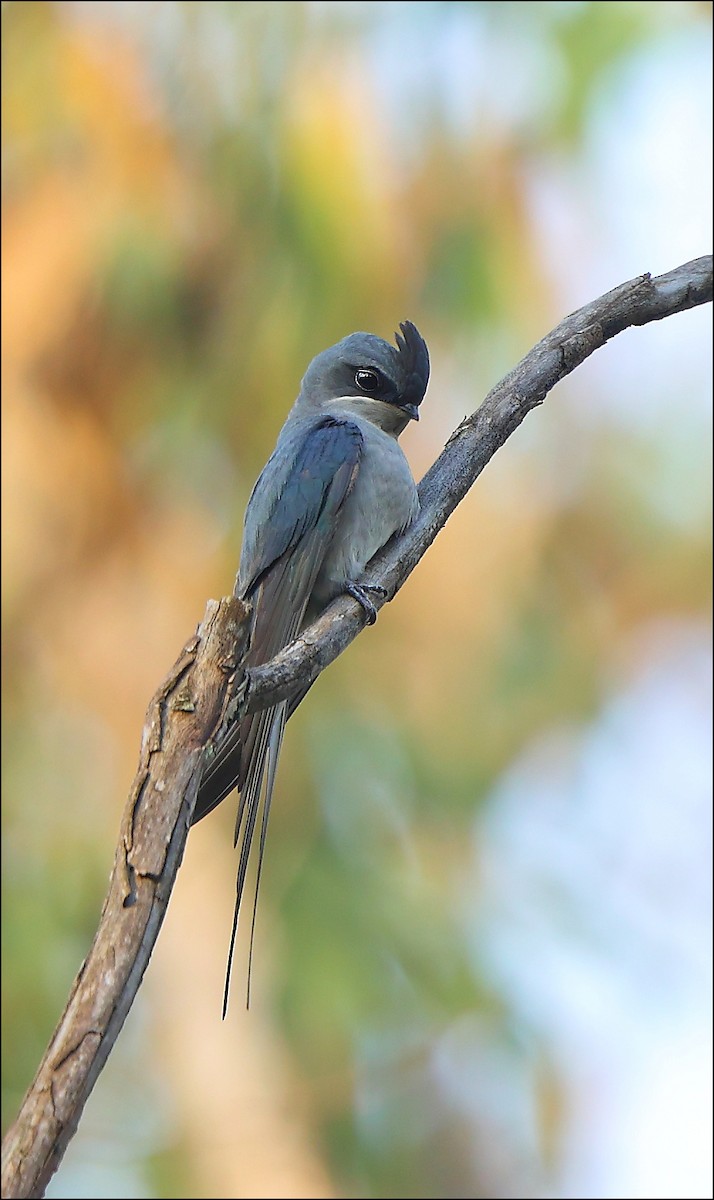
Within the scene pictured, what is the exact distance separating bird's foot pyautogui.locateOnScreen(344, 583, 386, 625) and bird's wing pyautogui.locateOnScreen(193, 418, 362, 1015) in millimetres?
306

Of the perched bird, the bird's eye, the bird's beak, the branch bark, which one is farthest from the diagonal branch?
the bird's eye

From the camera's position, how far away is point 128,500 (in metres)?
8.73

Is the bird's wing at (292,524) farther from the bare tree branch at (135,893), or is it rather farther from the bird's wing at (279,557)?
the bare tree branch at (135,893)

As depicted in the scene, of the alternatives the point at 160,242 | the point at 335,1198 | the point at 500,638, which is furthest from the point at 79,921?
the point at 160,242

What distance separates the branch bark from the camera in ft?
7.26

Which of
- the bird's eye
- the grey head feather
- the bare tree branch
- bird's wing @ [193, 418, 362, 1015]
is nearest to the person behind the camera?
the bare tree branch

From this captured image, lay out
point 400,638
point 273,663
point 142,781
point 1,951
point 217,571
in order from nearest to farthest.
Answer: point 142,781, point 273,663, point 1,951, point 217,571, point 400,638

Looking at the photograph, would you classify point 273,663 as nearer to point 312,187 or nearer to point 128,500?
point 128,500

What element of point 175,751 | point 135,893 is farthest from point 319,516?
point 135,893

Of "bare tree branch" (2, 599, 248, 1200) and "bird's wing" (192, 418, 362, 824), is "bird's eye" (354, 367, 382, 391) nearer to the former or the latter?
"bird's wing" (192, 418, 362, 824)

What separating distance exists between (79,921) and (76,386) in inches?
141

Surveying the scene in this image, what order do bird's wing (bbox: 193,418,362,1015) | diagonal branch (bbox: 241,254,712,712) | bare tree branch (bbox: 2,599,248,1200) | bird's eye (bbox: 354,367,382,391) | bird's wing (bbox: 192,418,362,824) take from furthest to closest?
bird's eye (bbox: 354,367,382,391)
bird's wing (bbox: 192,418,362,824)
bird's wing (bbox: 193,418,362,1015)
diagonal branch (bbox: 241,254,712,712)
bare tree branch (bbox: 2,599,248,1200)

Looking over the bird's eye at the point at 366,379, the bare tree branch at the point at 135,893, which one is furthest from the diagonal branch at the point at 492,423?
the bird's eye at the point at 366,379

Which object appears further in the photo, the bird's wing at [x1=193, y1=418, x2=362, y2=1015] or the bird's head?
the bird's head
